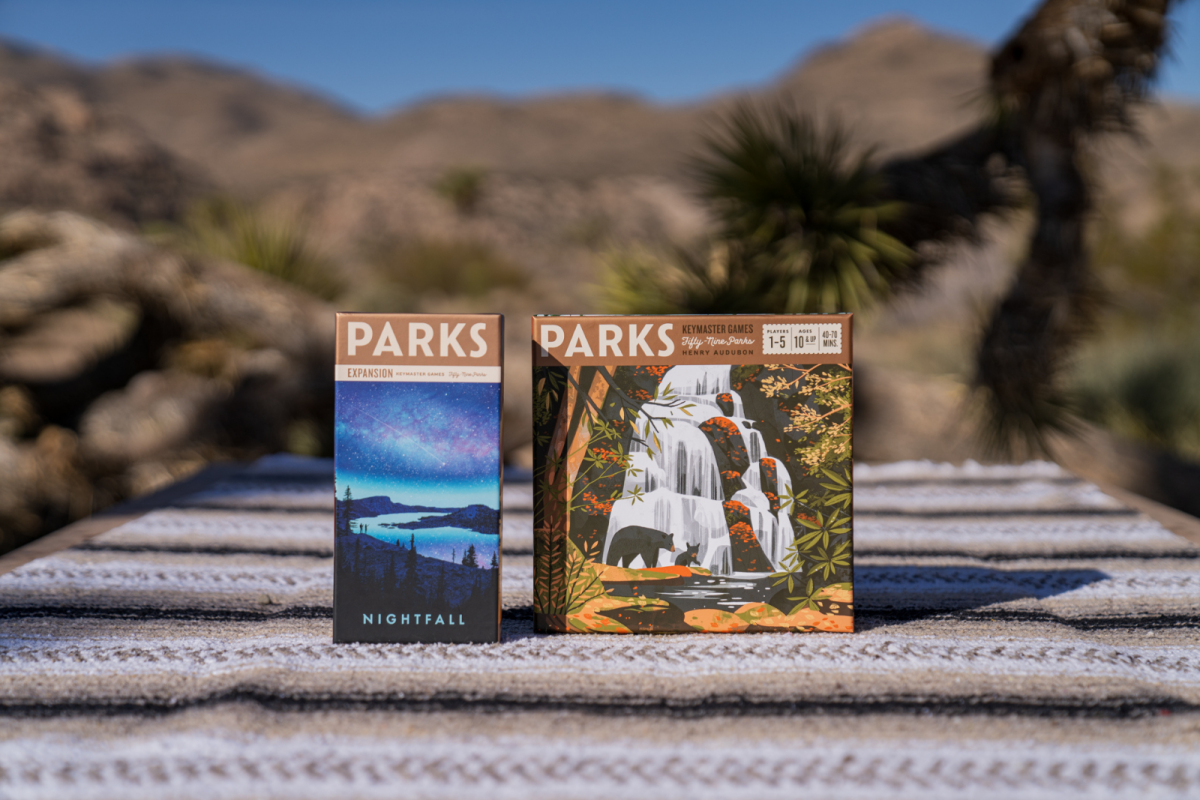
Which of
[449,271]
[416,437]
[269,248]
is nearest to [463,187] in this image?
[449,271]

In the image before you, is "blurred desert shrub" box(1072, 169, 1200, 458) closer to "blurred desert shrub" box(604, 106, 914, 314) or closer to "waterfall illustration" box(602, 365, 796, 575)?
"blurred desert shrub" box(604, 106, 914, 314)

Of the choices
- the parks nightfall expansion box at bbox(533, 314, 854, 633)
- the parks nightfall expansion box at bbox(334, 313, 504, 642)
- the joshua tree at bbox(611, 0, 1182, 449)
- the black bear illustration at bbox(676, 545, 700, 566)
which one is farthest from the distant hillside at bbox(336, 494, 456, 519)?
the joshua tree at bbox(611, 0, 1182, 449)

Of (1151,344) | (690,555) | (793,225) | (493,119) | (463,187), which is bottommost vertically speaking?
(690,555)

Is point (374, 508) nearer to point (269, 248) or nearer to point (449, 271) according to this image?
point (269, 248)

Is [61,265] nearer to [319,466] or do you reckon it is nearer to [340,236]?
[319,466]

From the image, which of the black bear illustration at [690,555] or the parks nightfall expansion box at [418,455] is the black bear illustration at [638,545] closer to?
the black bear illustration at [690,555]

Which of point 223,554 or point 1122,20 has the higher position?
point 1122,20

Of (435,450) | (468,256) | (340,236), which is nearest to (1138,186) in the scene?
(468,256)
